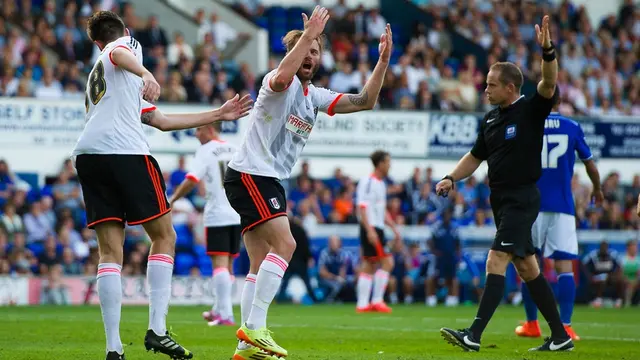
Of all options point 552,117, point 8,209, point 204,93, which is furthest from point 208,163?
point 204,93

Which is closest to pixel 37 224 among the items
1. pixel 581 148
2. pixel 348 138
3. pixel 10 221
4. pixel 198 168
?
pixel 10 221

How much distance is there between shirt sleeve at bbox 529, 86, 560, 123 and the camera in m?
9.52

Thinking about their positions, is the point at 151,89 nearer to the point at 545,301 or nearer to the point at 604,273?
the point at 545,301

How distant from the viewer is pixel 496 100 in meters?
9.83

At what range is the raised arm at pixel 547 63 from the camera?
882cm

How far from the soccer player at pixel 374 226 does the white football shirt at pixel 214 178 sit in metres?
4.31

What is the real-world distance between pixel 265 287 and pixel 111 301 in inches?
41.9

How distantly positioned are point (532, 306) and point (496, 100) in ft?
8.50

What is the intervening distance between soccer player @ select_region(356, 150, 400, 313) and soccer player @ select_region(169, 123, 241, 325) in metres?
4.21

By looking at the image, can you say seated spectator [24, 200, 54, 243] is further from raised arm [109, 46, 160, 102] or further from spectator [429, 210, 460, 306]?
raised arm [109, 46, 160, 102]

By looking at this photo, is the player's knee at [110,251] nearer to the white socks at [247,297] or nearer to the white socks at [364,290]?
the white socks at [247,297]

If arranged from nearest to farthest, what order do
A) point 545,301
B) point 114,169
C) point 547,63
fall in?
1. point 114,169
2. point 547,63
3. point 545,301

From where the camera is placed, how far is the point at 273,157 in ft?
26.8

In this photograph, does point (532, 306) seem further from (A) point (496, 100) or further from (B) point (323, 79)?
(B) point (323, 79)
